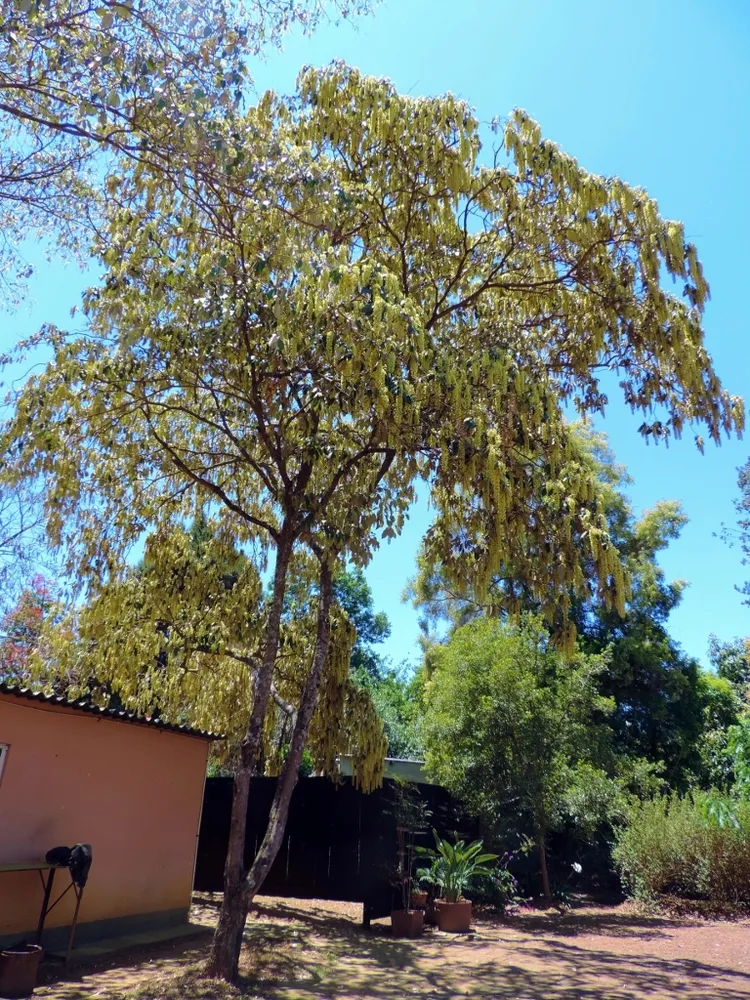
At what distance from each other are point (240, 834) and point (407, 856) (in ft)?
11.3

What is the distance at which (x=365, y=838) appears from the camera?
9.99 meters

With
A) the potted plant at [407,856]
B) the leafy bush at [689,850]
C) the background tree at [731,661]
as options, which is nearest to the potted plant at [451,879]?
the potted plant at [407,856]

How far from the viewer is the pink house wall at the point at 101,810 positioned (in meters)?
6.80

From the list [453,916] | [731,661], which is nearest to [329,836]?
[453,916]

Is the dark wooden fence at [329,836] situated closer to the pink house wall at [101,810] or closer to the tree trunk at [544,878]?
the tree trunk at [544,878]

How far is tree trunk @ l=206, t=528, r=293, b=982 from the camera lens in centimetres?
633

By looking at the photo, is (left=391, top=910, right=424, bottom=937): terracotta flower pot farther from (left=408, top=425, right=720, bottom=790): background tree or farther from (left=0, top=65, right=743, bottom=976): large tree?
(left=408, top=425, right=720, bottom=790): background tree

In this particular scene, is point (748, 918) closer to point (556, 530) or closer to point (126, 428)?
point (556, 530)

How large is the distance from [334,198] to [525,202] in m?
2.25

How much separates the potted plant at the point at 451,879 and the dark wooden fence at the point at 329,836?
53 centimetres

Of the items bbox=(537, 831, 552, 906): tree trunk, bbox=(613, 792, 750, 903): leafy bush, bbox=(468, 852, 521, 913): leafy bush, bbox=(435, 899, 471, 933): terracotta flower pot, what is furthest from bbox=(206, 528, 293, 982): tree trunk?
bbox=(613, 792, 750, 903): leafy bush

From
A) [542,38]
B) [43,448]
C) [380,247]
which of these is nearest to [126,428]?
[43,448]

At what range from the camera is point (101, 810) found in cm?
772

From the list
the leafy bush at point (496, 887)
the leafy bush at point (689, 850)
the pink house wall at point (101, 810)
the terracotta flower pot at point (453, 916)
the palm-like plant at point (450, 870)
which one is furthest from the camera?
the leafy bush at point (689, 850)
